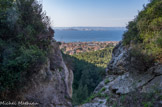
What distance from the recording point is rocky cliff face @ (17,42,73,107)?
17.5 feet

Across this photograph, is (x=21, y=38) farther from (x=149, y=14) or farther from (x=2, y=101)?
(x=149, y=14)

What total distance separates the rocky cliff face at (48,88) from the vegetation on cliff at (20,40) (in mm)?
546

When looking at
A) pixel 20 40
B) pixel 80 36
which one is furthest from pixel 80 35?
pixel 20 40

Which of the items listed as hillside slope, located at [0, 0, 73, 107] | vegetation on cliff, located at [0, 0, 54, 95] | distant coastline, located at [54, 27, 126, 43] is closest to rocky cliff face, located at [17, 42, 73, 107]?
hillside slope, located at [0, 0, 73, 107]

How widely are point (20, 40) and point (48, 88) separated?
298 centimetres

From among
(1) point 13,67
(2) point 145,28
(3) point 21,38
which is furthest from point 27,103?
(2) point 145,28

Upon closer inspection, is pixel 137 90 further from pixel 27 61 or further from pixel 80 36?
pixel 80 36

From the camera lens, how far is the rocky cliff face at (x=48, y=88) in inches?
211

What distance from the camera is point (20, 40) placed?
6.15m

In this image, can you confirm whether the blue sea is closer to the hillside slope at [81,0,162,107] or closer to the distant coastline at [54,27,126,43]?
the distant coastline at [54,27,126,43]

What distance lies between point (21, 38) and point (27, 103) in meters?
3.25

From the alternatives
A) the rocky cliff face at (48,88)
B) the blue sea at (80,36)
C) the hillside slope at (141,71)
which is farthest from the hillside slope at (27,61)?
the blue sea at (80,36)

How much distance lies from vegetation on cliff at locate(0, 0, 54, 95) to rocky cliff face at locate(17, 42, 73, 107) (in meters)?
0.55

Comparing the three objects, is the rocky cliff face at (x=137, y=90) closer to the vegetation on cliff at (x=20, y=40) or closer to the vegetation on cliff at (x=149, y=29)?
the vegetation on cliff at (x=149, y=29)
